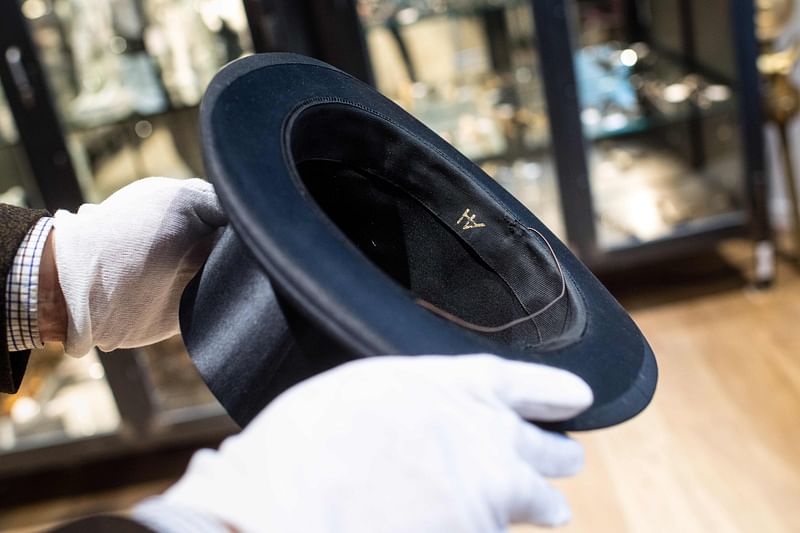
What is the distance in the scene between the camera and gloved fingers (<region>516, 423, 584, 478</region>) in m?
0.42

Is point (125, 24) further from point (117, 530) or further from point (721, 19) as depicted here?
point (117, 530)

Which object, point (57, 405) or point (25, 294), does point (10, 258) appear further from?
point (57, 405)

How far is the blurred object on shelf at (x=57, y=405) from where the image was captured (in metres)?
1.82

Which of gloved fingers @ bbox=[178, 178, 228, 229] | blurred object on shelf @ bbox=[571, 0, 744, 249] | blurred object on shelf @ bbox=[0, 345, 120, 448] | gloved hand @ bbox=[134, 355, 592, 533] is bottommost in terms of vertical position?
blurred object on shelf @ bbox=[0, 345, 120, 448]

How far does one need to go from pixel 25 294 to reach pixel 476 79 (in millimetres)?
1587

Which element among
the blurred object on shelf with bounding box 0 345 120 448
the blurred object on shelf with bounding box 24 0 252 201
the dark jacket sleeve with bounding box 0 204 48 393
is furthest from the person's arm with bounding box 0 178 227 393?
the blurred object on shelf with bounding box 0 345 120 448

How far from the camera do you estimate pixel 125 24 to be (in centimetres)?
172

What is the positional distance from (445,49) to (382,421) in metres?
1.71

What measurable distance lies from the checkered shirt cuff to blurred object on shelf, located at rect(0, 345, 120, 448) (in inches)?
48.8

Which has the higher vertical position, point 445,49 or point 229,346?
point 229,346

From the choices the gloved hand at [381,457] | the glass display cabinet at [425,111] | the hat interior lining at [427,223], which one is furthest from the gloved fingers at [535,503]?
the glass display cabinet at [425,111]

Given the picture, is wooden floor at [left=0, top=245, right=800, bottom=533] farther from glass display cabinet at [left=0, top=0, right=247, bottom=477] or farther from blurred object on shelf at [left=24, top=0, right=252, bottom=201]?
blurred object on shelf at [left=24, top=0, right=252, bottom=201]

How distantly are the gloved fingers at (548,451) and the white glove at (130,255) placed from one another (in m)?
0.31

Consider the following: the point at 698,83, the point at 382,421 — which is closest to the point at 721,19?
the point at 698,83
